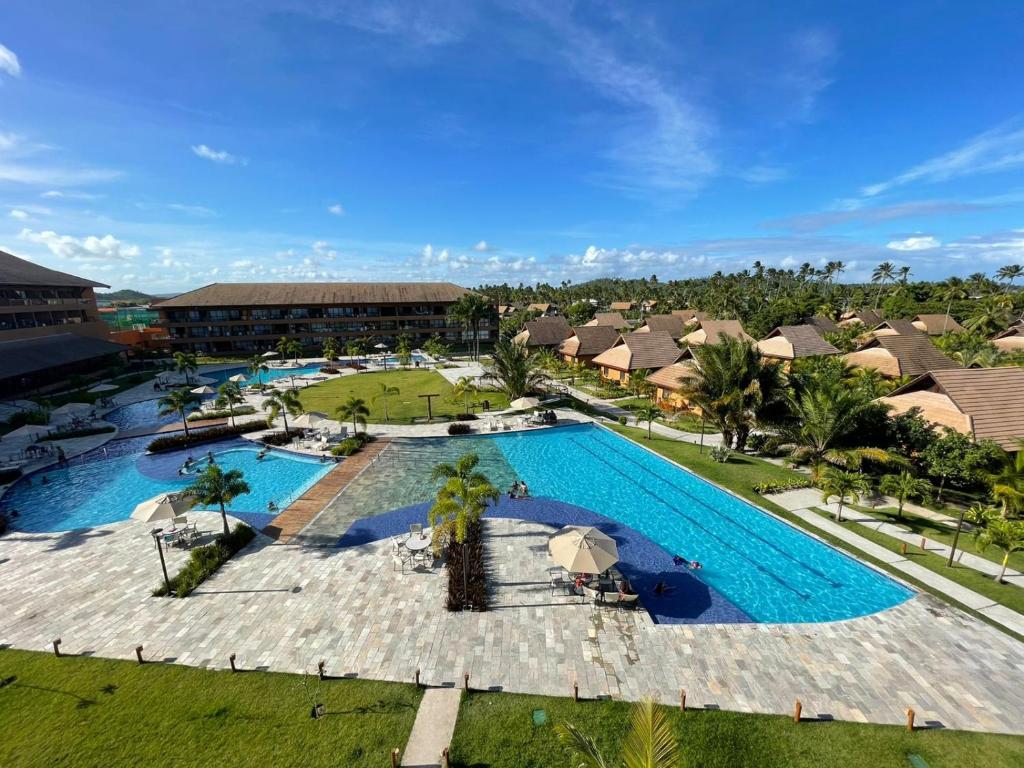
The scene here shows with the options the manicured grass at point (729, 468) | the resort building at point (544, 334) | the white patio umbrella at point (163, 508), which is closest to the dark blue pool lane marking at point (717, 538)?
the manicured grass at point (729, 468)

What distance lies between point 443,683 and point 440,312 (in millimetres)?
72229

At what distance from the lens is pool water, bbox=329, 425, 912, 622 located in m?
15.3

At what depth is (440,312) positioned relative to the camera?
79625 mm

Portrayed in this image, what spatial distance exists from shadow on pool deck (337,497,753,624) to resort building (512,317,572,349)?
42.5 metres

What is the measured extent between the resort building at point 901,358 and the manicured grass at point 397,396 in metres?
33.5

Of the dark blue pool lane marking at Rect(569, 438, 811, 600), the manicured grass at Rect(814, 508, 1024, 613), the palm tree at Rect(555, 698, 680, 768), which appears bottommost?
the dark blue pool lane marking at Rect(569, 438, 811, 600)

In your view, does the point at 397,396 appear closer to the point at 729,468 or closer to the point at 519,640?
the point at 729,468

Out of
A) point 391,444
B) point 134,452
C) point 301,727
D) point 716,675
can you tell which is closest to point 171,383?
point 134,452

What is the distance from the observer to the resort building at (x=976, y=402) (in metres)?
20.9

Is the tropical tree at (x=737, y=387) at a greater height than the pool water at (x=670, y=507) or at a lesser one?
greater

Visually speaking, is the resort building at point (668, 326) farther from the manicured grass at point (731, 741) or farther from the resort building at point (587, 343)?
the manicured grass at point (731, 741)

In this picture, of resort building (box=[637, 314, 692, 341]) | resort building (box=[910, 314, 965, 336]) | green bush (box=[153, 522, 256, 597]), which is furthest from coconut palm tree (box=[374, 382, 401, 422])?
resort building (box=[910, 314, 965, 336])

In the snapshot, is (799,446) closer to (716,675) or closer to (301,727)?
(716,675)

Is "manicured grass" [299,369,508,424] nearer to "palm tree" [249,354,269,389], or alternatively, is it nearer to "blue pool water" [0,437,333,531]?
"blue pool water" [0,437,333,531]
